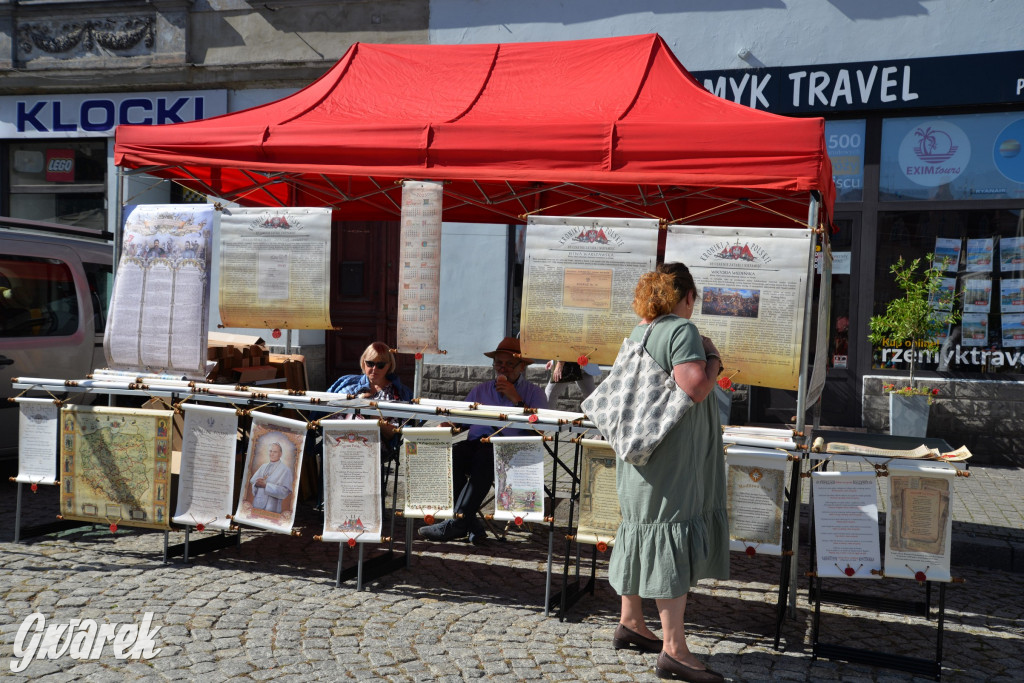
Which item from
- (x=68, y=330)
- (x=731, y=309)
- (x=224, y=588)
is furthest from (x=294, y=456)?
(x=68, y=330)

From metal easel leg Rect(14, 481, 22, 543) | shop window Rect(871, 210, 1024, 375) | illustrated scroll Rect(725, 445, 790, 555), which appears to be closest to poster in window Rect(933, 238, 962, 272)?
shop window Rect(871, 210, 1024, 375)

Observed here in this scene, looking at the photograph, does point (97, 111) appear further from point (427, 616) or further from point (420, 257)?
point (427, 616)

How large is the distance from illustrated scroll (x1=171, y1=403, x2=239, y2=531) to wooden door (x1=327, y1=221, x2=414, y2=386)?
22.7 feet

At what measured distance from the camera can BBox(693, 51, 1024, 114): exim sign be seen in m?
9.65

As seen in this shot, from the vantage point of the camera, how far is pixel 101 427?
543 cm

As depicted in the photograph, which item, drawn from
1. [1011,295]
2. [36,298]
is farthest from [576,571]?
[1011,295]

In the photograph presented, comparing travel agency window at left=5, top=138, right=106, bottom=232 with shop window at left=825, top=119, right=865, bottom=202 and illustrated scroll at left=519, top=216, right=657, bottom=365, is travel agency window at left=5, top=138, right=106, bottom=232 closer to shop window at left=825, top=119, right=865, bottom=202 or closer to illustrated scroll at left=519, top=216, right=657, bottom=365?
shop window at left=825, top=119, right=865, bottom=202

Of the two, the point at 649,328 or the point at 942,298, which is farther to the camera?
the point at 942,298

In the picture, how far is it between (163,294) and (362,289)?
6.78 metres

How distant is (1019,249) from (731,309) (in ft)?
21.2

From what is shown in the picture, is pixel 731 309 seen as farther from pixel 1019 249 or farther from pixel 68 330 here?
pixel 1019 249

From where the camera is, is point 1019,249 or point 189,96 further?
point 189,96

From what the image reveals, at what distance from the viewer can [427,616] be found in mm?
4703

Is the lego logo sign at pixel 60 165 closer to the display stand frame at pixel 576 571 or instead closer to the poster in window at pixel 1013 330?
the display stand frame at pixel 576 571
